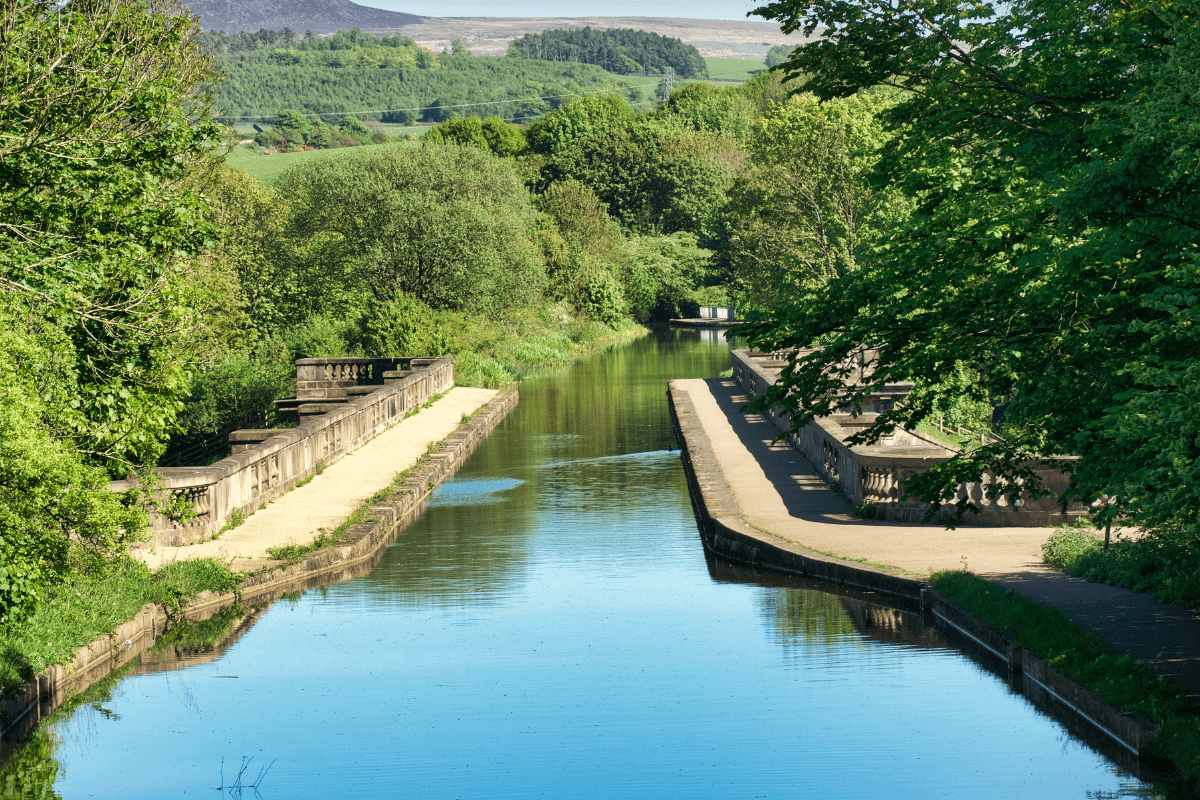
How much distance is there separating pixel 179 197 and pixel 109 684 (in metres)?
6.18

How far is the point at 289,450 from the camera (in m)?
21.6

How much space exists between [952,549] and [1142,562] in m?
3.06

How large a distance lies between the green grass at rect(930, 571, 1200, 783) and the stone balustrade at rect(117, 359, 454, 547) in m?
9.38

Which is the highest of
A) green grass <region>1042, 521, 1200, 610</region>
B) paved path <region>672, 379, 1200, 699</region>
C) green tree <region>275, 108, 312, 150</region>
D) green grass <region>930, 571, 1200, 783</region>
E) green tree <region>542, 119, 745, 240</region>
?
green tree <region>275, 108, 312, 150</region>

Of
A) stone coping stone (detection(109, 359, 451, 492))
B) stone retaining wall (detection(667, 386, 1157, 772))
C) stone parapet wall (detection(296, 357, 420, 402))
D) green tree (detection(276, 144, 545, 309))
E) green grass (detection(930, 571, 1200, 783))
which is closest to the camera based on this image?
green grass (detection(930, 571, 1200, 783))

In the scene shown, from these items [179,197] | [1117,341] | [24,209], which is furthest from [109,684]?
[1117,341]

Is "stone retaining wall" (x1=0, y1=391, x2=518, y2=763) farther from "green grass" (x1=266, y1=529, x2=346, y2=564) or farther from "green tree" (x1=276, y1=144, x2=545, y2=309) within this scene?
"green tree" (x1=276, y1=144, x2=545, y2=309)

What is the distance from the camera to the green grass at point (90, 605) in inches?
432

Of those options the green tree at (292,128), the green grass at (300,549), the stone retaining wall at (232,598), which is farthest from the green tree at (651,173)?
the green grass at (300,549)

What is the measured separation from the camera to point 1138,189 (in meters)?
9.02

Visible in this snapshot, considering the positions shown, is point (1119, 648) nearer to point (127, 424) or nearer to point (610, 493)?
point (127, 424)

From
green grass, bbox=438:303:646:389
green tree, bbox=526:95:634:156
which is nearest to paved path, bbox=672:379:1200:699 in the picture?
green grass, bbox=438:303:646:389

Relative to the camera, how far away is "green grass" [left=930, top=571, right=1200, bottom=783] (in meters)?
8.78

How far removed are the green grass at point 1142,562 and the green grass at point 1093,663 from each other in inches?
43.7
